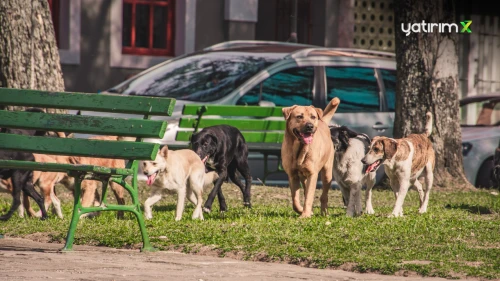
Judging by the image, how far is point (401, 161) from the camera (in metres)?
11.6

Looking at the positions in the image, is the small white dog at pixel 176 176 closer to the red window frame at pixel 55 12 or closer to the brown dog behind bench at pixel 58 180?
the brown dog behind bench at pixel 58 180

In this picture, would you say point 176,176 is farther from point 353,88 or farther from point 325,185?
point 353,88

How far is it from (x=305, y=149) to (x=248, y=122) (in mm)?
4267

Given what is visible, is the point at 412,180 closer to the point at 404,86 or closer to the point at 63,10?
the point at 404,86

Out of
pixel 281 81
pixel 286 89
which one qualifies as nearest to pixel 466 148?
pixel 286 89

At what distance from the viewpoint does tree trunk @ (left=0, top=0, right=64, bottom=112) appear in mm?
13984

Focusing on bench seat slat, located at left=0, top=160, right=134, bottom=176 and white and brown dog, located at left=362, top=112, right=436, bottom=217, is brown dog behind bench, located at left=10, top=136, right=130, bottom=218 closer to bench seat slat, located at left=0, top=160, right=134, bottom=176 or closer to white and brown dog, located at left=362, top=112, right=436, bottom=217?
bench seat slat, located at left=0, top=160, right=134, bottom=176

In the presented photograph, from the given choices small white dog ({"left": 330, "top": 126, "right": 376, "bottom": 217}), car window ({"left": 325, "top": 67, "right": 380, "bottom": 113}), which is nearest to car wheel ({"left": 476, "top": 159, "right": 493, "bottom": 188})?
car window ({"left": 325, "top": 67, "right": 380, "bottom": 113})

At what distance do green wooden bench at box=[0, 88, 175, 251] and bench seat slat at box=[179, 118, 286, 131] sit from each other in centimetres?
538

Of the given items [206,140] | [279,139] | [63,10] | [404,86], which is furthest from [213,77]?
[63,10]

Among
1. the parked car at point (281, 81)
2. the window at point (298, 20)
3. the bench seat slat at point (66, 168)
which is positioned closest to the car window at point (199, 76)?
the parked car at point (281, 81)

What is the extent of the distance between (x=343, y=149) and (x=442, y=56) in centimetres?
519

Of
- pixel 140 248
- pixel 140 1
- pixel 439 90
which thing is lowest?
pixel 140 248

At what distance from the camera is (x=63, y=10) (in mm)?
22031
